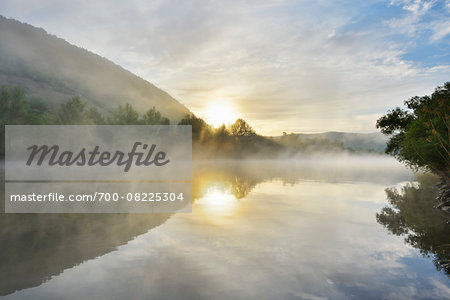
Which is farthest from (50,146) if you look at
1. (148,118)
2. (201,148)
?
(201,148)

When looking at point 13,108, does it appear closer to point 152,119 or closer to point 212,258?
point 152,119

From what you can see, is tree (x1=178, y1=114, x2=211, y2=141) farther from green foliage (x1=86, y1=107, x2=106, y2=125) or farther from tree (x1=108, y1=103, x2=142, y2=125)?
green foliage (x1=86, y1=107, x2=106, y2=125)

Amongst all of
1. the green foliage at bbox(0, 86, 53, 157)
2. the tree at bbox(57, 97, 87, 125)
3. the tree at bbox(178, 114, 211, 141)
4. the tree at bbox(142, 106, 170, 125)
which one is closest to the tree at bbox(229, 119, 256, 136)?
the tree at bbox(178, 114, 211, 141)

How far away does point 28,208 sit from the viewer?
20641mm

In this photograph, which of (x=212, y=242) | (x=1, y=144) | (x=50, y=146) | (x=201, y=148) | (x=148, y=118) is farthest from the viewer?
(x=201, y=148)

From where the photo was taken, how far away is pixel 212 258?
11.0 m

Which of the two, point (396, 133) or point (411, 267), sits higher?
point (396, 133)

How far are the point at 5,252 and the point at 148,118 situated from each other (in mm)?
104758

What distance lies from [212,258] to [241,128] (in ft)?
579

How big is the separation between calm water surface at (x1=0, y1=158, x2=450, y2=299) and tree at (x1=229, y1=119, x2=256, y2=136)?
16640 cm

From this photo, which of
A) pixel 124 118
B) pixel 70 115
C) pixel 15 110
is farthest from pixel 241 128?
pixel 15 110

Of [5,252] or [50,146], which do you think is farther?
[50,146]

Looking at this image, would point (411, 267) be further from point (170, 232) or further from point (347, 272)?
point (170, 232)

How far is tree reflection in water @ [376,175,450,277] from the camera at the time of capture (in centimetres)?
1173
